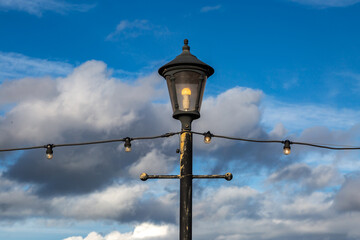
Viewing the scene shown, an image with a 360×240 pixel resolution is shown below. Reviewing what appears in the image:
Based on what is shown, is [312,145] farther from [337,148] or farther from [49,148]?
[49,148]

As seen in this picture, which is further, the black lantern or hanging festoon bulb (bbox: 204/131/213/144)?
hanging festoon bulb (bbox: 204/131/213/144)

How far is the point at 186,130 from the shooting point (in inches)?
472

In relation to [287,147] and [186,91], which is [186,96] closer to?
[186,91]

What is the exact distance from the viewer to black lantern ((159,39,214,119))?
11844 mm

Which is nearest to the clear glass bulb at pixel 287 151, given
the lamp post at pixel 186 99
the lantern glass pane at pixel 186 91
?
the lamp post at pixel 186 99

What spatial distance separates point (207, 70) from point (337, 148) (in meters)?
5.04

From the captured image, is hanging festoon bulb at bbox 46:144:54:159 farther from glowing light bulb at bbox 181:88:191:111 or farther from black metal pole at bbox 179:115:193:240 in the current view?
glowing light bulb at bbox 181:88:191:111

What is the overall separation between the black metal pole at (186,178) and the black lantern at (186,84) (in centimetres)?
20

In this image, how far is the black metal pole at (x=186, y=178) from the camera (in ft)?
37.7

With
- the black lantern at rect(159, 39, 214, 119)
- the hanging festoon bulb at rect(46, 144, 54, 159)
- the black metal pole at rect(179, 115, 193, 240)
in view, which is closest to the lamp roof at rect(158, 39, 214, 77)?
the black lantern at rect(159, 39, 214, 119)

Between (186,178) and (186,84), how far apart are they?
192 centimetres

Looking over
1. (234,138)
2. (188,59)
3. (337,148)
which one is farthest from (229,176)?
(337,148)

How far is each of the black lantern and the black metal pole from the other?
7.8 inches

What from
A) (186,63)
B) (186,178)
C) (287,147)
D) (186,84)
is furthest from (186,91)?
(287,147)
